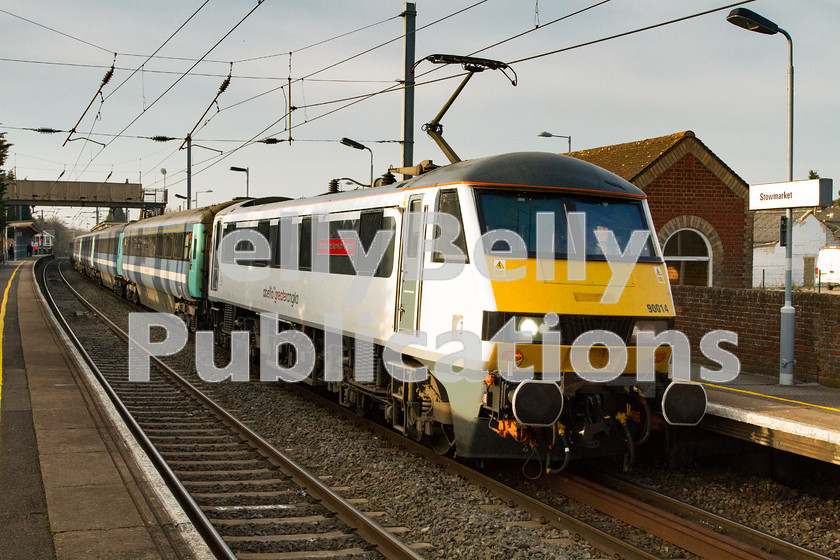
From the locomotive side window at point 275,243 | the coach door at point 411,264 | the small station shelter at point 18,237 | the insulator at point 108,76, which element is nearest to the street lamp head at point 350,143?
the insulator at point 108,76

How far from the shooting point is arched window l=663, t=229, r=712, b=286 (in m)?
16.7

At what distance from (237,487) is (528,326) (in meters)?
3.45

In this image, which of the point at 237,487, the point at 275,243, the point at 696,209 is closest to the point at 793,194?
the point at 696,209

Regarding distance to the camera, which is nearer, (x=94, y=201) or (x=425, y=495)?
(x=425, y=495)

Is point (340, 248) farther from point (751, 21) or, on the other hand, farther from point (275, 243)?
point (751, 21)

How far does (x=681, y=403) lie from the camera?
7512 mm

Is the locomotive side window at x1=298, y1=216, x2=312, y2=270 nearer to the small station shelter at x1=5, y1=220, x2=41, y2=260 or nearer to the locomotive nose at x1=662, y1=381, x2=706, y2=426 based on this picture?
the locomotive nose at x1=662, y1=381, x2=706, y2=426

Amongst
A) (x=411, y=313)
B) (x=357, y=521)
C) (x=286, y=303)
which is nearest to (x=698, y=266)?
(x=286, y=303)

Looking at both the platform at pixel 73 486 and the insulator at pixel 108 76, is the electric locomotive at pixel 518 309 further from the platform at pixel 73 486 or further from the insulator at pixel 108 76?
the insulator at pixel 108 76

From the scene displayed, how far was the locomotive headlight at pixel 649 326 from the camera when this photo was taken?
7.68 meters

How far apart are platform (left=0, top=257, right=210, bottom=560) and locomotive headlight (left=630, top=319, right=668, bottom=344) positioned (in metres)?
Result: 4.49

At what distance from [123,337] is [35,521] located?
15.0 m

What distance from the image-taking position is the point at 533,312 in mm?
7273

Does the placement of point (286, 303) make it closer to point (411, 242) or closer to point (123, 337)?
point (411, 242)
